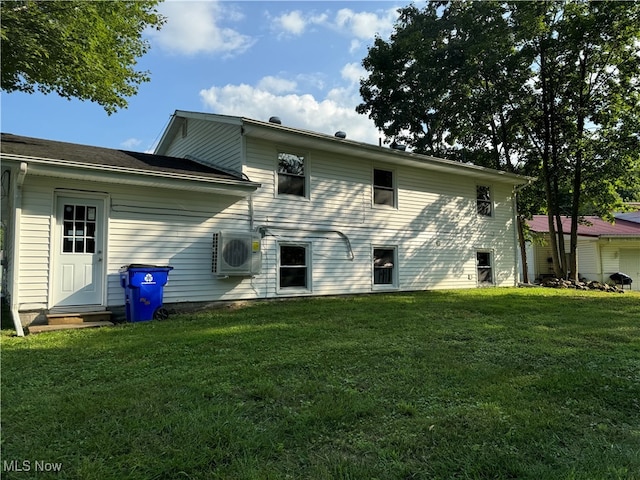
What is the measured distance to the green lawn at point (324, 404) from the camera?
88.7 inches

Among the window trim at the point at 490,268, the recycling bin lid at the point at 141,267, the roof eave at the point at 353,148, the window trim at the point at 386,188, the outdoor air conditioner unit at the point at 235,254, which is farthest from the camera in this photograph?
the window trim at the point at 490,268

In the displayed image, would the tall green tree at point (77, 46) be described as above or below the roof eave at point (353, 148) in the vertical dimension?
above

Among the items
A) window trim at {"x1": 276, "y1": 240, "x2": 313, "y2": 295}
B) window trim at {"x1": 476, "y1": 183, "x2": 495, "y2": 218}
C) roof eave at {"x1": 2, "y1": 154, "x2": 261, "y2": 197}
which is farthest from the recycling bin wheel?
window trim at {"x1": 476, "y1": 183, "x2": 495, "y2": 218}

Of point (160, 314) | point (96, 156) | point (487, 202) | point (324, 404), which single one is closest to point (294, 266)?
point (160, 314)

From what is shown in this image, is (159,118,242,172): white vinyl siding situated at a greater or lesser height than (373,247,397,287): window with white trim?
greater

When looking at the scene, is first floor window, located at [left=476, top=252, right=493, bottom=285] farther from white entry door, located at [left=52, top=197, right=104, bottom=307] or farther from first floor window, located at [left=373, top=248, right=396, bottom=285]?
white entry door, located at [left=52, top=197, right=104, bottom=307]

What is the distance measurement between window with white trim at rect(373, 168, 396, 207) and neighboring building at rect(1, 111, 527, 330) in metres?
0.03

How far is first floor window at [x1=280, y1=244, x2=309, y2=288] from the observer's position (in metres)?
9.61

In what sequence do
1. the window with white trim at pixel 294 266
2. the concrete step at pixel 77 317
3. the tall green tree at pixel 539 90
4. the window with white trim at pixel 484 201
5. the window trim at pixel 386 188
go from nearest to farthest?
→ the concrete step at pixel 77 317 → the window with white trim at pixel 294 266 → the window trim at pixel 386 188 → the window with white trim at pixel 484 201 → the tall green tree at pixel 539 90

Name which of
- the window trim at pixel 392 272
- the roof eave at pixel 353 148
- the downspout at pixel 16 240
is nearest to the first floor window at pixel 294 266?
the window trim at pixel 392 272

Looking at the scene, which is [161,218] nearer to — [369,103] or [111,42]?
[111,42]

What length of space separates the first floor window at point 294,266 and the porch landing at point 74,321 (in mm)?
3850

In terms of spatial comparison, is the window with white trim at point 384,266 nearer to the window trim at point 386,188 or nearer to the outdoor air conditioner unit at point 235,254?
the window trim at point 386,188

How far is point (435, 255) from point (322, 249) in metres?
4.04
